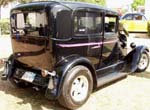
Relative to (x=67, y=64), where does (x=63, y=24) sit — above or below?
above

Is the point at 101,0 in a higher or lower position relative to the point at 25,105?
higher

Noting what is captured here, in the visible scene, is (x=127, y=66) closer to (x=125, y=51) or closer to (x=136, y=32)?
(x=125, y=51)

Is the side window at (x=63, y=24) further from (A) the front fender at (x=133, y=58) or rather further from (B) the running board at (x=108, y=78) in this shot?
(A) the front fender at (x=133, y=58)

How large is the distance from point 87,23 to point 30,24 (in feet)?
3.72

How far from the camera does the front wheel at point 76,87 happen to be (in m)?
4.62

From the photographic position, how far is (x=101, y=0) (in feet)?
133

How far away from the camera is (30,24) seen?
5.17 m

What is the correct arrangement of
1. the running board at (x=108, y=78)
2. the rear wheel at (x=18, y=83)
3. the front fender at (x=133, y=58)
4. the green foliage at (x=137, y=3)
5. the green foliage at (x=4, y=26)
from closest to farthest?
the running board at (x=108, y=78) < the rear wheel at (x=18, y=83) < the front fender at (x=133, y=58) < the green foliage at (x=4, y=26) < the green foliage at (x=137, y=3)

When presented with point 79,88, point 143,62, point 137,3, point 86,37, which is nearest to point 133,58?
point 143,62

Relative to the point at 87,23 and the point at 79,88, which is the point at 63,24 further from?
the point at 79,88

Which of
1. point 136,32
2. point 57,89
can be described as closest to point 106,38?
point 57,89

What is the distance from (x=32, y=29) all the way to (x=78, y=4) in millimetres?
1010

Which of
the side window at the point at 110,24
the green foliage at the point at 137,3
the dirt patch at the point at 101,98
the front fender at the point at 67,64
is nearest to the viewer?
the front fender at the point at 67,64

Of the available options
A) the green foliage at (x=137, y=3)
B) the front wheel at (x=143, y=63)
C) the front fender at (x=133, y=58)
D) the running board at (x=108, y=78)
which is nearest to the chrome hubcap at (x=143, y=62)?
the front wheel at (x=143, y=63)
